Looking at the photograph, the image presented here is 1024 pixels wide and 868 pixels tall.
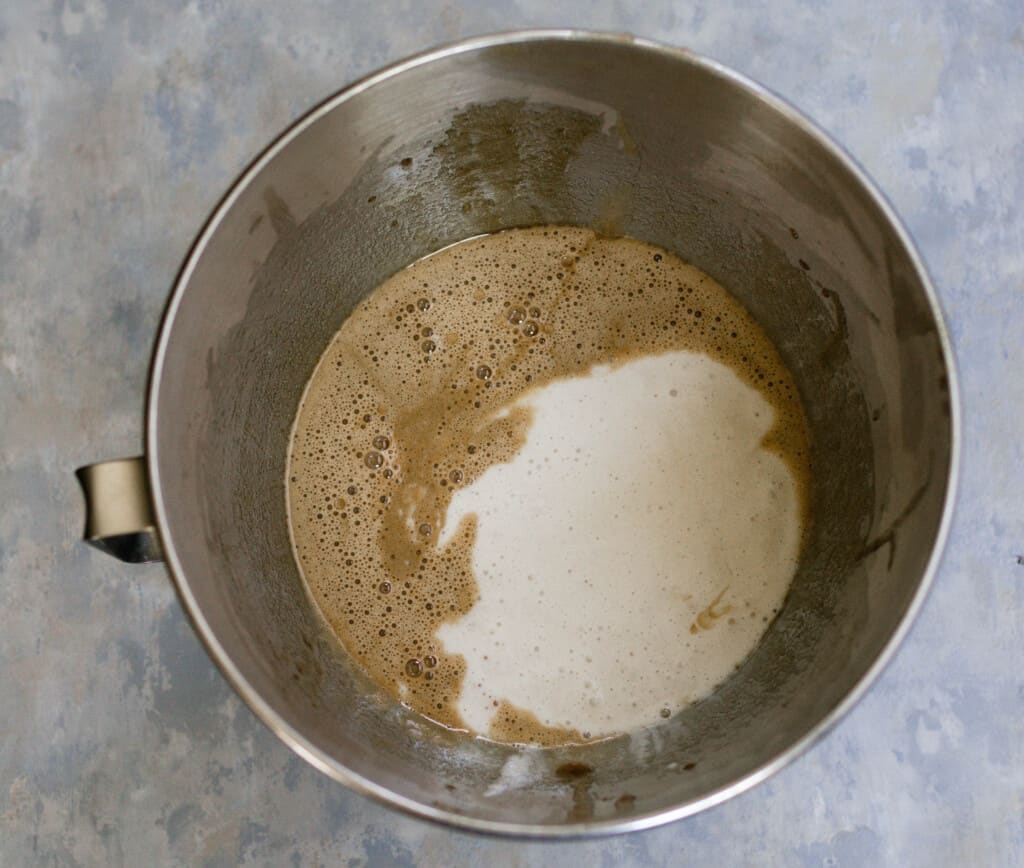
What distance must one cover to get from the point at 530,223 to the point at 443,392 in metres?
0.21

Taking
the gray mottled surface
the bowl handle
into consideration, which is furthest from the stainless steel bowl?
the gray mottled surface

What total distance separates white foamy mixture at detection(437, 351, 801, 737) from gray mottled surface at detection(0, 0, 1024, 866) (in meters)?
0.15

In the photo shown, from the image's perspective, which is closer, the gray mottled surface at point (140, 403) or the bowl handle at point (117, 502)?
the bowl handle at point (117, 502)

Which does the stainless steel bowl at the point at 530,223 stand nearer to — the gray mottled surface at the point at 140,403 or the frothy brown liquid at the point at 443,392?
the frothy brown liquid at the point at 443,392

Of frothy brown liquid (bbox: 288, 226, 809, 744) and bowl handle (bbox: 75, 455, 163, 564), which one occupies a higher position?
frothy brown liquid (bbox: 288, 226, 809, 744)

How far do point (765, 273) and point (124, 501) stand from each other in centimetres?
63

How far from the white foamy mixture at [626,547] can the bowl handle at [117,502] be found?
0.34 m

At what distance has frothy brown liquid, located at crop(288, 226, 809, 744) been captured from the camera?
95 centimetres

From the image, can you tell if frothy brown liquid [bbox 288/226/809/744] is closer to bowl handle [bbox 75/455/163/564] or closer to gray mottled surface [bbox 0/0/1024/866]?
gray mottled surface [bbox 0/0/1024/866]

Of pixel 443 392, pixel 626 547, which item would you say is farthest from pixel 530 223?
pixel 626 547

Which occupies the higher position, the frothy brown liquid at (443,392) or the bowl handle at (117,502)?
the frothy brown liquid at (443,392)

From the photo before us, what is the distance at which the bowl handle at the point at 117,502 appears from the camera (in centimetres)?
69

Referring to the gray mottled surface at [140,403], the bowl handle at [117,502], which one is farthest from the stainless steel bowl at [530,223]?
the gray mottled surface at [140,403]

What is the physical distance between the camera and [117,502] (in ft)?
2.28
